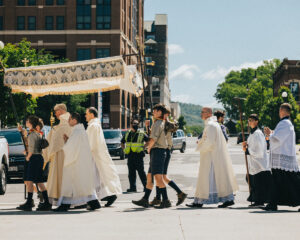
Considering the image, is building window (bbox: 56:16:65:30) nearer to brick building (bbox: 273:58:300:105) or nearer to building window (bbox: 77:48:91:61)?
building window (bbox: 77:48:91:61)

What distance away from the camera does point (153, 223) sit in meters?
8.51

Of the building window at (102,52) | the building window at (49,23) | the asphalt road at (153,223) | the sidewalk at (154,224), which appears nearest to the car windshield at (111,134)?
the asphalt road at (153,223)

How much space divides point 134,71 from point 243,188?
482 cm

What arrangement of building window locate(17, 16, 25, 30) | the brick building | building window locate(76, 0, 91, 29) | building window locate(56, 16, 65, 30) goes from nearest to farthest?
building window locate(17, 16, 25, 30), building window locate(76, 0, 91, 29), building window locate(56, 16, 65, 30), the brick building

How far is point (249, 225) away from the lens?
823cm

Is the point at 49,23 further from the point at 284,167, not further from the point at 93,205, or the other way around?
the point at 284,167

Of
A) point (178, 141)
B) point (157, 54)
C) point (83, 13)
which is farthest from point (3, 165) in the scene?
point (157, 54)

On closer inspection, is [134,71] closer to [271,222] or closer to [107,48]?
[271,222]

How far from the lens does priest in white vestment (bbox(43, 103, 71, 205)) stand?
10.3 m

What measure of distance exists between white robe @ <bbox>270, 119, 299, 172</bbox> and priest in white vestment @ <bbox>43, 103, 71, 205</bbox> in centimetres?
386

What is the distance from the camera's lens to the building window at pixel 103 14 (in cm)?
6831

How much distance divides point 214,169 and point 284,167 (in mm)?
1273

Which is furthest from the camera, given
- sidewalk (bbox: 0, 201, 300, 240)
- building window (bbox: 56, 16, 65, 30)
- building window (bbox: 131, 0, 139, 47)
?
building window (bbox: 131, 0, 139, 47)

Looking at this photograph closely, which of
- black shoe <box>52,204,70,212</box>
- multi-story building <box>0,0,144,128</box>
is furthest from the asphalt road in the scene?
multi-story building <box>0,0,144,128</box>
